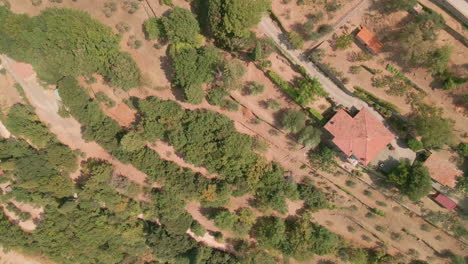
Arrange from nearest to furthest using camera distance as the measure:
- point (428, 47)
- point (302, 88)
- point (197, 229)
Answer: point (428, 47)
point (302, 88)
point (197, 229)

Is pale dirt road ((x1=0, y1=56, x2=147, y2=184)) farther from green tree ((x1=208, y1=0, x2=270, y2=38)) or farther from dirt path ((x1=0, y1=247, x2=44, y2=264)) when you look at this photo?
green tree ((x1=208, y1=0, x2=270, y2=38))

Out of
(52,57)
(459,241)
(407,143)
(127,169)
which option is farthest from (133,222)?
(459,241)

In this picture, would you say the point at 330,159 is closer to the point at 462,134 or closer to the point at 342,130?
the point at 342,130

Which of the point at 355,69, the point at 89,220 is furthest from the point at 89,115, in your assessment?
the point at 355,69

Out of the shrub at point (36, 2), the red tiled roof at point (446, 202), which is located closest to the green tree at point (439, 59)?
the red tiled roof at point (446, 202)

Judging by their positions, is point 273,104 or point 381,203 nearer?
point 273,104

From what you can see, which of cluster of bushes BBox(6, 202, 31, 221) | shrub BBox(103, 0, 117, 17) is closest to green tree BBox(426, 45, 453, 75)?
shrub BBox(103, 0, 117, 17)

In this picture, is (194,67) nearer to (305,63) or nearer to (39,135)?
(305,63)
